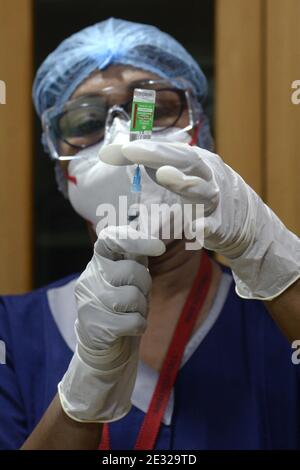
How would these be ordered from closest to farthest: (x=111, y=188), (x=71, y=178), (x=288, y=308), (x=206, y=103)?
(x=288, y=308) → (x=111, y=188) → (x=71, y=178) → (x=206, y=103)

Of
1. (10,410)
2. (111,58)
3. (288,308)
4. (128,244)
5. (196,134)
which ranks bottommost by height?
(10,410)

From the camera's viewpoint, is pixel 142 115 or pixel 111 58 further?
pixel 111 58

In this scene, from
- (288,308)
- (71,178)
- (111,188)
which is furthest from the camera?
(71,178)

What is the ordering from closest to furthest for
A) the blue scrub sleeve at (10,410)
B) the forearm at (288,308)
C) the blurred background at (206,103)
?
1. the forearm at (288,308)
2. the blue scrub sleeve at (10,410)
3. the blurred background at (206,103)

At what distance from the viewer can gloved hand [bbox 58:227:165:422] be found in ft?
2.87

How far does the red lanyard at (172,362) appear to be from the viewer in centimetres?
108

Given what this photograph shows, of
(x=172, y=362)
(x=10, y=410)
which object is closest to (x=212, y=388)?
(x=172, y=362)

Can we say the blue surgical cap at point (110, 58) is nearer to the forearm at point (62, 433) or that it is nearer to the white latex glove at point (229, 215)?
the white latex glove at point (229, 215)

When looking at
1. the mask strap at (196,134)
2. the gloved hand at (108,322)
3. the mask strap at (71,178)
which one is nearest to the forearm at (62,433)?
the gloved hand at (108,322)

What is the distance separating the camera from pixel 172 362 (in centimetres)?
113

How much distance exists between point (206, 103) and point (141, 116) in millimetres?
498

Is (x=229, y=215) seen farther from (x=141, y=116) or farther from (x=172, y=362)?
(x=172, y=362)

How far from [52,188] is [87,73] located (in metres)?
0.31

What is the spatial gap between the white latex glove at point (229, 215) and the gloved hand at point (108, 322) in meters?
0.09
